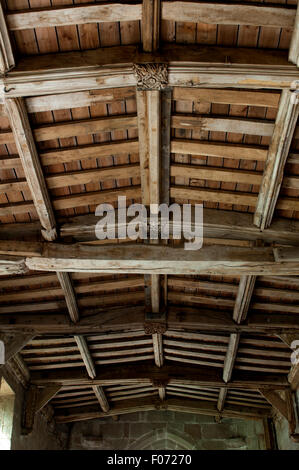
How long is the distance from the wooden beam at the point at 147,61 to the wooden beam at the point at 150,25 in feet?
0.24

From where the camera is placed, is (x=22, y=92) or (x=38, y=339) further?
(x=38, y=339)

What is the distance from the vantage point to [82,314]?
5.97m

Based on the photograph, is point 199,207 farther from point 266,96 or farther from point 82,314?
point 82,314

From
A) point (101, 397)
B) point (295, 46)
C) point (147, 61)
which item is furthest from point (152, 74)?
point (101, 397)

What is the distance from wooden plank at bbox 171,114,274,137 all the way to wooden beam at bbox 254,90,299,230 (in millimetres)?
134

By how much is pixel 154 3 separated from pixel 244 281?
123 inches

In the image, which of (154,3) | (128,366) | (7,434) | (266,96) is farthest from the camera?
(128,366)

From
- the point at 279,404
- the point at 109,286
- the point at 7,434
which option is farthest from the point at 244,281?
the point at 7,434

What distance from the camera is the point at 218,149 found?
4004 millimetres

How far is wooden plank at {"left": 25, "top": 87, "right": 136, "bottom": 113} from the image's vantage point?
142 inches

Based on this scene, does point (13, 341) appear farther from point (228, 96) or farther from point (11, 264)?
point (228, 96)
